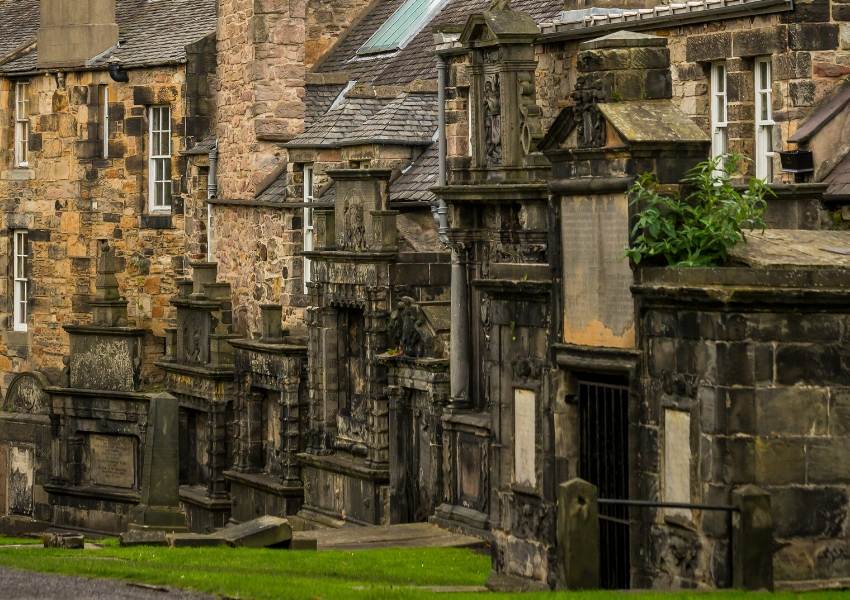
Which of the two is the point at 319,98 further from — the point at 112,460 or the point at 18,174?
the point at 18,174

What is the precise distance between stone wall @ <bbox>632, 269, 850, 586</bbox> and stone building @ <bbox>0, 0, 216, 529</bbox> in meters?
25.7

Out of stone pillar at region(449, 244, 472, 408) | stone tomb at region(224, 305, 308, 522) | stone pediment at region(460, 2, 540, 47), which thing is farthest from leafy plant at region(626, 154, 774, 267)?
stone tomb at region(224, 305, 308, 522)

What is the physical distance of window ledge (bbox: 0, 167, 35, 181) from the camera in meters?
48.5

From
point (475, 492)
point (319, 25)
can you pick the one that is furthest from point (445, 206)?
point (319, 25)

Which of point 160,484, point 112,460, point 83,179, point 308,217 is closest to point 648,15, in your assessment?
point 160,484

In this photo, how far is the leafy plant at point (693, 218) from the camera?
18625mm

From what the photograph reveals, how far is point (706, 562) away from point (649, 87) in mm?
4113

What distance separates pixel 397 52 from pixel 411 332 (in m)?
8.98

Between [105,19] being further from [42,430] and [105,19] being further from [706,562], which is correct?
[706,562]

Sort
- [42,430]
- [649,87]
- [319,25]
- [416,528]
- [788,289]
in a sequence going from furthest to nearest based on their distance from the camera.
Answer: [42,430]
[319,25]
[416,528]
[649,87]
[788,289]

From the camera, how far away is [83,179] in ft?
154

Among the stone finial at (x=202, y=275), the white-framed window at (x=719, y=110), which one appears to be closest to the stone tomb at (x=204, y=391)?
the stone finial at (x=202, y=275)

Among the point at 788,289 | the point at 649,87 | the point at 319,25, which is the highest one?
the point at 319,25

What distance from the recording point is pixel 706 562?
722 inches
